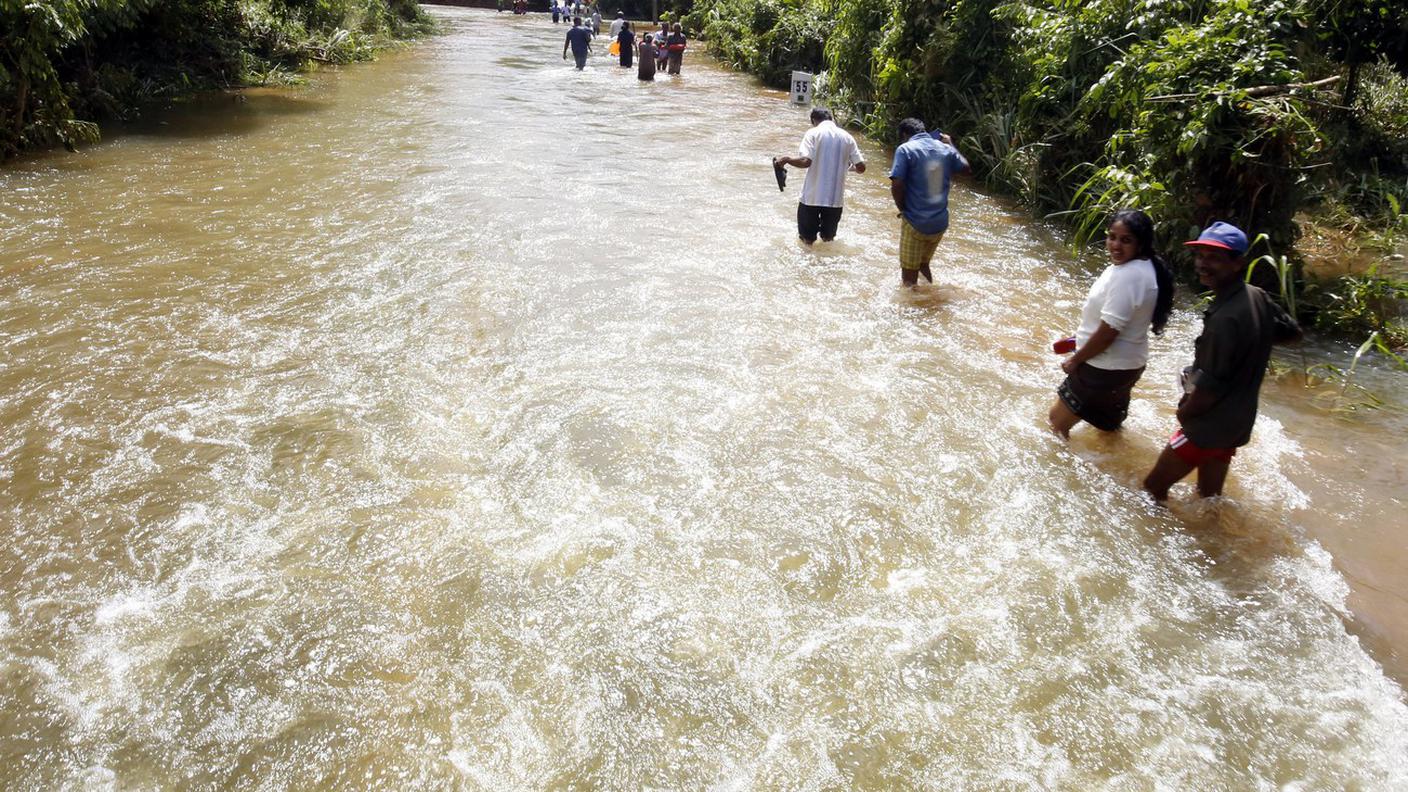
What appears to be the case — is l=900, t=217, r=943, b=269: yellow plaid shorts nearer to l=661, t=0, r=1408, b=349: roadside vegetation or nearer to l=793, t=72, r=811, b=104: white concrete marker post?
l=661, t=0, r=1408, b=349: roadside vegetation

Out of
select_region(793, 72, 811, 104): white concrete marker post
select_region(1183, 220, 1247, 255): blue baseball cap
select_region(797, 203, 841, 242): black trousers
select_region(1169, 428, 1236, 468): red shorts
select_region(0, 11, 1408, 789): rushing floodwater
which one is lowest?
select_region(0, 11, 1408, 789): rushing floodwater

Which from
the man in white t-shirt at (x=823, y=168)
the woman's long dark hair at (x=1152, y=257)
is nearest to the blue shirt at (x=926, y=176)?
the man in white t-shirt at (x=823, y=168)

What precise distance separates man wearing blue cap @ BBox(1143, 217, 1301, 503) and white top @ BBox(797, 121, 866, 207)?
16.0ft

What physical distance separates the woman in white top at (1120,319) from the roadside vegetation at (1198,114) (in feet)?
9.51

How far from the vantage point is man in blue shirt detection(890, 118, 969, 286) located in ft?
24.5

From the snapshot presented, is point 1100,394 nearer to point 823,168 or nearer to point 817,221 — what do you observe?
point 823,168

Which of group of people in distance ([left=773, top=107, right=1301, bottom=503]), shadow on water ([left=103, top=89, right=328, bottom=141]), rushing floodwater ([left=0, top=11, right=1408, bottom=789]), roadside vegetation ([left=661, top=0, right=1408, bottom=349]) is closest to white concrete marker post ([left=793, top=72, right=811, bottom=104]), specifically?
roadside vegetation ([left=661, top=0, right=1408, bottom=349])

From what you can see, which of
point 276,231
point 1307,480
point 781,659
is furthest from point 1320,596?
point 276,231

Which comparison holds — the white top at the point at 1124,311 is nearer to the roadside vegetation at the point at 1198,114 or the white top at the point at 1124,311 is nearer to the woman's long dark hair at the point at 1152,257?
the woman's long dark hair at the point at 1152,257

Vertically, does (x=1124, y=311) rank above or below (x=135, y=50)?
below

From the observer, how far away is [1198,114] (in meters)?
7.36

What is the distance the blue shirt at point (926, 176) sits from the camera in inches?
294

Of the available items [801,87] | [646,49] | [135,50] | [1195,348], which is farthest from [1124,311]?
[646,49]

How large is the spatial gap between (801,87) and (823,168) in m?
11.4
